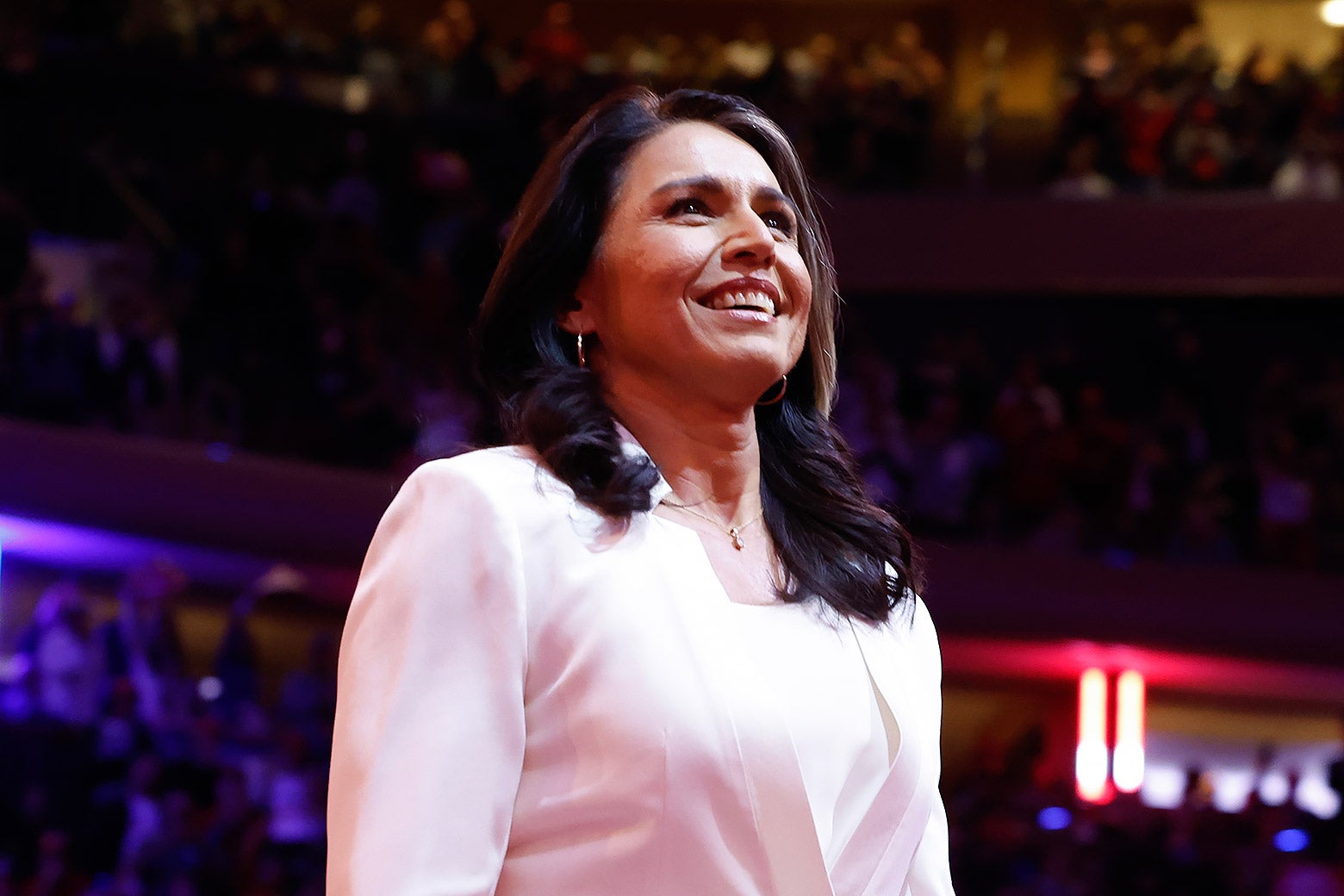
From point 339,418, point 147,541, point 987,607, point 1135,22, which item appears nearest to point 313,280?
point 339,418

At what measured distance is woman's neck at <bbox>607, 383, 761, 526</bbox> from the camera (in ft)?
5.44

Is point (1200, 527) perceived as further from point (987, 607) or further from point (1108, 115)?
point (1108, 115)

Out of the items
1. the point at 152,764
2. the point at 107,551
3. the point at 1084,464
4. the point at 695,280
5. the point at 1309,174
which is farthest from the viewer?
the point at 1309,174

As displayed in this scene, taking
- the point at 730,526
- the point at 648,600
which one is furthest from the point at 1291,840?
the point at 648,600

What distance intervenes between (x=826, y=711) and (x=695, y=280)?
0.42 m

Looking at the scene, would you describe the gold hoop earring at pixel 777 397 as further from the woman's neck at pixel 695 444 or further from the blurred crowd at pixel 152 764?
the blurred crowd at pixel 152 764

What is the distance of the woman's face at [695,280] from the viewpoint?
1.61 m

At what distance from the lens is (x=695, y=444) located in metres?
1.68

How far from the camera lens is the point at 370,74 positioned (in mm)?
11812

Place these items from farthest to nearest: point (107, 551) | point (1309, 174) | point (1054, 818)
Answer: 1. point (1309, 174)
2. point (107, 551)
3. point (1054, 818)

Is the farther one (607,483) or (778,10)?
(778,10)

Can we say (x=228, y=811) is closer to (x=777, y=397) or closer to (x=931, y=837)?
(x=777, y=397)

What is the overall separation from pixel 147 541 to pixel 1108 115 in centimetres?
641

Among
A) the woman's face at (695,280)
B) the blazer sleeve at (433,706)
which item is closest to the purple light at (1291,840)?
the woman's face at (695,280)
